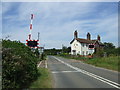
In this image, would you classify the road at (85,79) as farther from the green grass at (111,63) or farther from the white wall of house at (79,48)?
the white wall of house at (79,48)

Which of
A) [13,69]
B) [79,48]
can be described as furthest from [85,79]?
[79,48]

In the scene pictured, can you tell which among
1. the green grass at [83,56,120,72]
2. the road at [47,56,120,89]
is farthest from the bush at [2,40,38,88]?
the green grass at [83,56,120,72]

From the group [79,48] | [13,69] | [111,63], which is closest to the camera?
[13,69]

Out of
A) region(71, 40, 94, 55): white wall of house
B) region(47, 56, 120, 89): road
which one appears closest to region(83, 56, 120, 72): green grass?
region(47, 56, 120, 89): road

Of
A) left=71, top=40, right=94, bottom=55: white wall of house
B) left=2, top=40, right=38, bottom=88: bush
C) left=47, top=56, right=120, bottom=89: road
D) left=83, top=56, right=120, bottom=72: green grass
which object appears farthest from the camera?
left=71, top=40, right=94, bottom=55: white wall of house

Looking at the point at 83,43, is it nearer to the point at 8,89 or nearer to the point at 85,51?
the point at 85,51

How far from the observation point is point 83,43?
8119 centimetres

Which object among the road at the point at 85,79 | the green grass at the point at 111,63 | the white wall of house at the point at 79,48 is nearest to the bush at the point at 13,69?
the road at the point at 85,79

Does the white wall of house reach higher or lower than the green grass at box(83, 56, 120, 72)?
higher

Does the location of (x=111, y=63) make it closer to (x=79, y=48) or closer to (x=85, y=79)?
(x=85, y=79)

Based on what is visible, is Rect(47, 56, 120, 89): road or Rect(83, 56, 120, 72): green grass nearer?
Rect(47, 56, 120, 89): road

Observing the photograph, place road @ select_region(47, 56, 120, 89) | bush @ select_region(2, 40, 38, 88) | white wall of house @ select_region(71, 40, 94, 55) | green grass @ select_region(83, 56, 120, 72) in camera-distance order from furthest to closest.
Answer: white wall of house @ select_region(71, 40, 94, 55) < green grass @ select_region(83, 56, 120, 72) < road @ select_region(47, 56, 120, 89) < bush @ select_region(2, 40, 38, 88)

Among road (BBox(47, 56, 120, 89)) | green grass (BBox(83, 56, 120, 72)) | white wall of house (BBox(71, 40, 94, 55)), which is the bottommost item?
road (BBox(47, 56, 120, 89))

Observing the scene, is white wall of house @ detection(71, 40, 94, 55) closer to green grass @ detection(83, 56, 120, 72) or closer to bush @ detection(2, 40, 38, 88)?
green grass @ detection(83, 56, 120, 72)
